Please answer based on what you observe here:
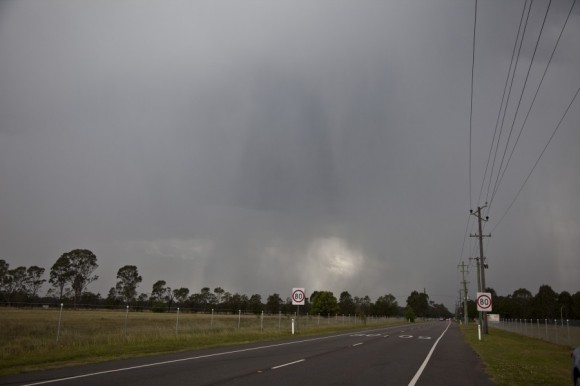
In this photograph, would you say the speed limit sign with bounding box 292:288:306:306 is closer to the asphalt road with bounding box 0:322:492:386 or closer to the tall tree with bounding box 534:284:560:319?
the asphalt road with bounding box 0:322:492:386

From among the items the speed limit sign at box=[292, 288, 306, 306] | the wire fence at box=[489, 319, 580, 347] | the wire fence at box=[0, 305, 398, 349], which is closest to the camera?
the wire fence at box=[0, 305, 398, 349]

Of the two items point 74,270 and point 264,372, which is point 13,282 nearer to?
point 74,270

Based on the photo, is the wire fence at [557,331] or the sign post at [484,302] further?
the sign post at [484,302]

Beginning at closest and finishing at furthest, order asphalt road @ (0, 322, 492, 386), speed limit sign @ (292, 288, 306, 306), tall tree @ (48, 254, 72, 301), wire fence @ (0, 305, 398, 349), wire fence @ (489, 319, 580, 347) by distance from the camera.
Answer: asphalt road @ (0, 322, 492, 386), wire fence @ (0, 305, 398, 349), wire fence @ (489, 319, 580, 347), speed limit sign @ (292, 288, 306, 306), tall tree @ (48, 254, 72, 301)

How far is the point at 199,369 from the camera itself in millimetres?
13281

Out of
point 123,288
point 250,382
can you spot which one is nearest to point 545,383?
point 250,382

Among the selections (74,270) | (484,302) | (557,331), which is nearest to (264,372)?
(484,302)

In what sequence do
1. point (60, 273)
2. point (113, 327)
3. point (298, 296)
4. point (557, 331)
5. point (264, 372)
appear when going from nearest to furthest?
point (264, 372)
point (557, 331)
point (298, 296)
point (113, 327)
point (60, 273)

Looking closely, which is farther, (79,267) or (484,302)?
(79,267)

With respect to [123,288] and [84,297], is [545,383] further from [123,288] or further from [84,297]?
[123,288]

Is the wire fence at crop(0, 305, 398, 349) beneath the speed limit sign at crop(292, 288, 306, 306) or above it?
beneath

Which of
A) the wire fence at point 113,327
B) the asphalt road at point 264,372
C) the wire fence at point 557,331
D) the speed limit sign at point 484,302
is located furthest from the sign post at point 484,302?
the asphalt road at point 264,372

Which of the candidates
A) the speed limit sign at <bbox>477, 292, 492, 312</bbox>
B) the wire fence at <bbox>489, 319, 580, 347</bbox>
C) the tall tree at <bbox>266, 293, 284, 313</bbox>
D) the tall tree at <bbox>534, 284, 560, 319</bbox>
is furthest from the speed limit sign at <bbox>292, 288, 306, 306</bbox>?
the tall tree at <bbox>534, 284, 560, 319</bbox>

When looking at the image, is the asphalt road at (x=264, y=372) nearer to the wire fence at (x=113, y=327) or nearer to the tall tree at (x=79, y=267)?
the wire fence at (x=113, y=327)
